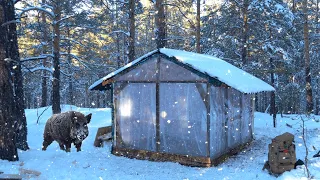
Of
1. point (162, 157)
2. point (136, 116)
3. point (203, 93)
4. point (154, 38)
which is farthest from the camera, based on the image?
point (154, 38)

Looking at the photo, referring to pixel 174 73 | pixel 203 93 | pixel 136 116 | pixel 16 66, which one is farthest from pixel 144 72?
pixel 16 66

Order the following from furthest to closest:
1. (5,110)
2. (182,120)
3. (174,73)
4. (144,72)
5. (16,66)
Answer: (144,72) < (174,73) < (182,120) < (16,66) < (5,110)

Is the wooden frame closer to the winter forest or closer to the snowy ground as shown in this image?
the snowy ground

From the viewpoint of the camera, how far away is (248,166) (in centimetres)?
970

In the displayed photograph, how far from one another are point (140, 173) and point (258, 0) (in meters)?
15.6

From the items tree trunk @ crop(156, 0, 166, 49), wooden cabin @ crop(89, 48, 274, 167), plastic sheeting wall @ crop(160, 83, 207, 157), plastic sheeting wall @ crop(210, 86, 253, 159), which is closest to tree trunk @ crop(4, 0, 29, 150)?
wooden cabin @ crop(89, 48, 274, 167)

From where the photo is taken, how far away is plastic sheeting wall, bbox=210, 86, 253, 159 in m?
9.94

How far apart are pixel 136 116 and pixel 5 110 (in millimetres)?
4515

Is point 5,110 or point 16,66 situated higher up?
point 16,66

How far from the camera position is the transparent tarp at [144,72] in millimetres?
10500

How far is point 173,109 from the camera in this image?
403 inches

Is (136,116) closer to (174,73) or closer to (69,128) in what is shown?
(174,73)

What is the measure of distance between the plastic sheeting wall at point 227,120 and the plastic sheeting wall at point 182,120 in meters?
0.39

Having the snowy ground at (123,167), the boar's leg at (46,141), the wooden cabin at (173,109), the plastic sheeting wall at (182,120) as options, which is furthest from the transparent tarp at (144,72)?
the boar's leg at (46,141)
